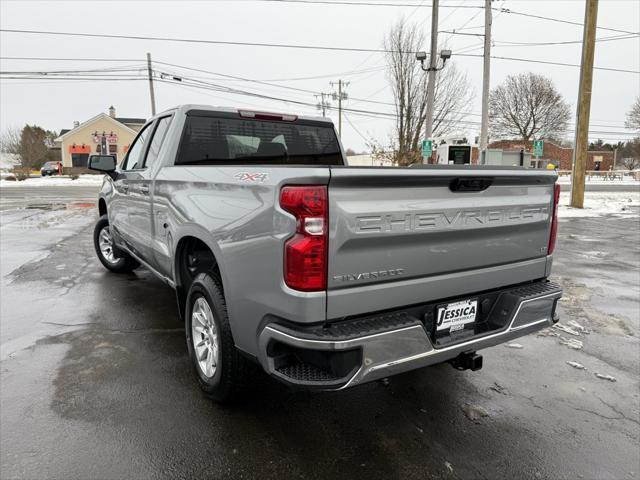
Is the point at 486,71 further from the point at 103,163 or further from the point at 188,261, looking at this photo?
the point at 188,261

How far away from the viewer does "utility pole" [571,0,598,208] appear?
14281mm

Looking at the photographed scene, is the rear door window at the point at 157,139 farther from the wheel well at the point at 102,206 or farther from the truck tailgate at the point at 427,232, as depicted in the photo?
the truck tailgate at the point at 427,232

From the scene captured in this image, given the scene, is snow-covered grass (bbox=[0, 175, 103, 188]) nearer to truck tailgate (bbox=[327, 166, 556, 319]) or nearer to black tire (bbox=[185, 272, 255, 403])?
black tire (bbox=[185, 272, 255, 403])

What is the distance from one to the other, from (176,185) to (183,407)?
1587 mm

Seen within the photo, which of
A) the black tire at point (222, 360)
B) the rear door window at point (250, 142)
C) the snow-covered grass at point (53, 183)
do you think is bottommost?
the snow-covered grass at point (53, 183)

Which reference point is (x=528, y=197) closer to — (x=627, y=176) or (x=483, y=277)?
(x=483, y=277)

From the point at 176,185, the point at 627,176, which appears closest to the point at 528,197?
the point at 176,185

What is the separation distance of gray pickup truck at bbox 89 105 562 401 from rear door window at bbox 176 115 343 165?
0.46m

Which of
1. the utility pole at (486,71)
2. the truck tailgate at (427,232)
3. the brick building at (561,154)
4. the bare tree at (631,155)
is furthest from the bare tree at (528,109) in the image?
the truck tailgate at (427,232)

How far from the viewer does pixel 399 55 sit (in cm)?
2314

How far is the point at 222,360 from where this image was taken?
2.79 m

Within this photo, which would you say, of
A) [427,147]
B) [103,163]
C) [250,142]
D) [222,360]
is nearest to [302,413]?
[222,360]

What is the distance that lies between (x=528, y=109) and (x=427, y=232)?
52.7 meters

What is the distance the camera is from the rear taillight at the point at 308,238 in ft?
7.04
